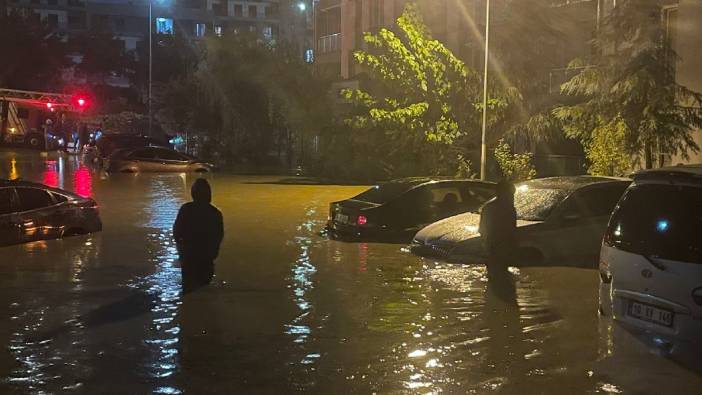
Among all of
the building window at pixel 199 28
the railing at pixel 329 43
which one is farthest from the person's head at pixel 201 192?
the building window at pixel 199 28

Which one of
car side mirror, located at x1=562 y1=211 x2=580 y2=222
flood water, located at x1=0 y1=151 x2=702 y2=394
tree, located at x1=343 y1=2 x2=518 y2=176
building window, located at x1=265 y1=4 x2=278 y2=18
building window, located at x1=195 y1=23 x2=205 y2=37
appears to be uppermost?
building window, located at x1=265 y1=4 x2=278 y2=18

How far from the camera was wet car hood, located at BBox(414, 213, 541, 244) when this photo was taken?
1278 centimetres

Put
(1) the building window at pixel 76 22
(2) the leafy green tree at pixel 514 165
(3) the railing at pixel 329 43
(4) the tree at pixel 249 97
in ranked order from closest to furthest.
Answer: (2) the leafy green tree at pixel 514 165 < (4) the tree at pixel 249 97 < (3) the railing at pixel 329 43 < (1) the building window at pixel 76 22

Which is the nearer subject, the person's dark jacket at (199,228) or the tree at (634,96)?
the person's dark jacket at (199,228)

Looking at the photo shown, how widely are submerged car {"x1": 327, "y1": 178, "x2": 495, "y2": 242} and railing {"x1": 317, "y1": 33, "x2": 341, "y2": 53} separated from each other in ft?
125

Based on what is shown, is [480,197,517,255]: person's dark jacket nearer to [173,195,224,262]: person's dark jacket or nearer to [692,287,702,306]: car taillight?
[173,195,224,262]: person's dark jacket

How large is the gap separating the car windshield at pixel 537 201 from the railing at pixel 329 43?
40579 mm

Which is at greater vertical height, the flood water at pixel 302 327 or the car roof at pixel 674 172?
the car roof at pixel 674 172

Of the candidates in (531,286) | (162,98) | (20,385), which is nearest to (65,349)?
(20,385)

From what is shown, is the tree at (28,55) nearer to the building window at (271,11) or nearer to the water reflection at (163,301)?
the building window at (271,11)

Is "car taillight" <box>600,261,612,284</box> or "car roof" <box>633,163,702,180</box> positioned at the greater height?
"car roof" <box>633,163,702,180</box>

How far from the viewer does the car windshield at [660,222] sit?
21.9ft

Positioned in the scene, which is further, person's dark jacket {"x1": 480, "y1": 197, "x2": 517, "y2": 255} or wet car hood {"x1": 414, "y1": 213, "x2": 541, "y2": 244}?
wet car hood {"x1": 414, "y1": 213, "x2": 541, "y2": 244}

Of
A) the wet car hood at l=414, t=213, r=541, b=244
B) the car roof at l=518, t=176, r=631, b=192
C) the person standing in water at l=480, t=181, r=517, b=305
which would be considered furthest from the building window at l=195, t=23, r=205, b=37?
the person standing in water at l=480, t=181, r=517, b=305
